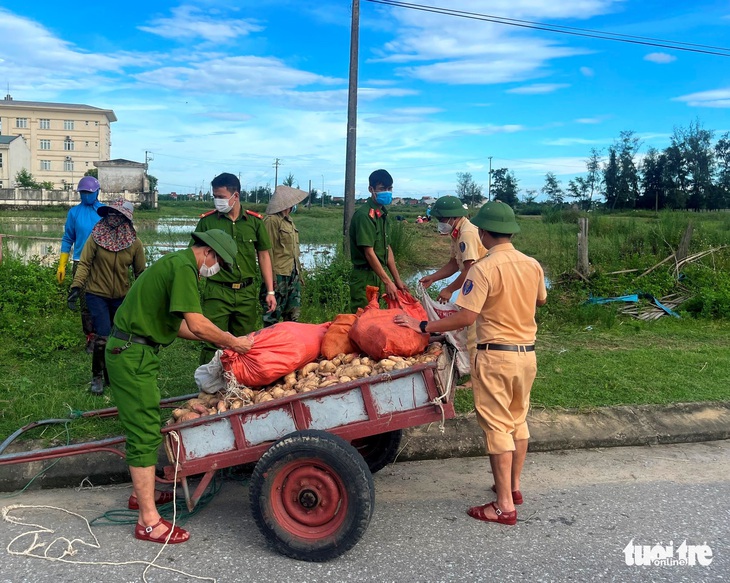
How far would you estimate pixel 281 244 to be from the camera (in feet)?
22.9

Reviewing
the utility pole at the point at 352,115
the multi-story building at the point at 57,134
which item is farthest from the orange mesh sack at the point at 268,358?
the multi-story building at the point at 57,134

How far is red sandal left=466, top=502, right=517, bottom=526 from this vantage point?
3768mm

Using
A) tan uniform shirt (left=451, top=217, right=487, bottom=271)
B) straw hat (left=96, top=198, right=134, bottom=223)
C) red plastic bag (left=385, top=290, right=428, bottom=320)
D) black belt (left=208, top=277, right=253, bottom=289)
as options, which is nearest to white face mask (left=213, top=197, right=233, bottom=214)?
black belt (left=208, top=277, right=253, bottom=289)

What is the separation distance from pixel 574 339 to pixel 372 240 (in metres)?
3.79

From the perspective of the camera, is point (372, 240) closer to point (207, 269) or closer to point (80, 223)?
point (207, 269)

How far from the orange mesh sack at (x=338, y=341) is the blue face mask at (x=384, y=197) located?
196cm

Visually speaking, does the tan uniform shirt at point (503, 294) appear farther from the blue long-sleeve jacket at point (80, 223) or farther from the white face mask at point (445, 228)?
the blue long-sleeve jacket at point (80, 223)

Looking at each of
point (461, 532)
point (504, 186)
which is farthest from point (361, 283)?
point (504, 186)

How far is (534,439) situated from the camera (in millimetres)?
5078

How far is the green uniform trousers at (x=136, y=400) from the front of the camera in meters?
3.52

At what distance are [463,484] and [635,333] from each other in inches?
208

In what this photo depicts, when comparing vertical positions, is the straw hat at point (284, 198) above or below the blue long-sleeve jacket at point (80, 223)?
above

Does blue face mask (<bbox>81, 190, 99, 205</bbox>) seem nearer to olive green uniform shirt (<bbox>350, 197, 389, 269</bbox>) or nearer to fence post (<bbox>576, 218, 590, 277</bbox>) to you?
olive green uniform shirt (<bbox>350, 197, 389, 269</bbox>)

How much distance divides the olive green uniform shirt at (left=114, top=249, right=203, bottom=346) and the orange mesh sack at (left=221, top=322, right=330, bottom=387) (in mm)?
398
